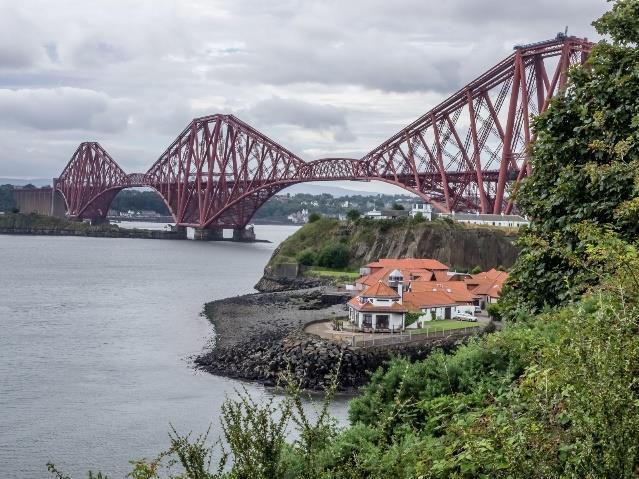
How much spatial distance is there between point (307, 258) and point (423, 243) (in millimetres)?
11043

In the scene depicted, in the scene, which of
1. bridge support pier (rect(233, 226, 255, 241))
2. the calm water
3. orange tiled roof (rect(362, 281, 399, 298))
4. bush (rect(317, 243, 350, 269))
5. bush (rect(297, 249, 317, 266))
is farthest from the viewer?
bridge support pier (rect(233, 226, 255, 241))

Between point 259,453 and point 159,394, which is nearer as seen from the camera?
point 259,453

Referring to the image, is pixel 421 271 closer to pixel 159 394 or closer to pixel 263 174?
pixel 159 394

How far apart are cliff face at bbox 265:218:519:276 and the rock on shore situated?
22.3 meters

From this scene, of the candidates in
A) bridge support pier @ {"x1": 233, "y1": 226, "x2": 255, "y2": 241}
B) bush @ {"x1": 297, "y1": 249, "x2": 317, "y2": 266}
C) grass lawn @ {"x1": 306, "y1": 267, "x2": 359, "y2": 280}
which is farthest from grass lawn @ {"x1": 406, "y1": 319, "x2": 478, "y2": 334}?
bridge support pier @ {"x1": 233, "y1": 226, "x2": 255, "y2": 241}

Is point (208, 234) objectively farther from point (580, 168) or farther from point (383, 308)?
point (580, 168)

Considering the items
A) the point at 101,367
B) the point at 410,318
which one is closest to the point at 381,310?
the point at 410,318

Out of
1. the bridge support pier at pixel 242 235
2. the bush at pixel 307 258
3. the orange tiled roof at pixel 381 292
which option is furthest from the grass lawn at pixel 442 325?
the bridge support pier at pixel 242 235

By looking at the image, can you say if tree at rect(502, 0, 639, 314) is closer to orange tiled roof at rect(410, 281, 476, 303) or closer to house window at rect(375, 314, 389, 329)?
house window at rect(375, 314, 389, 329)

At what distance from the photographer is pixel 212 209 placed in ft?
423

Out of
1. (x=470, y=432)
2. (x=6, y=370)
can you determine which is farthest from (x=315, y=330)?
(x=470, y=432)

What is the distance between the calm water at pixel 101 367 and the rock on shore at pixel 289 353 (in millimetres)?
1151

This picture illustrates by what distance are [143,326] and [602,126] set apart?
37.6m

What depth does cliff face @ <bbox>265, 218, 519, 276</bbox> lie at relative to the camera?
66.2 meters
